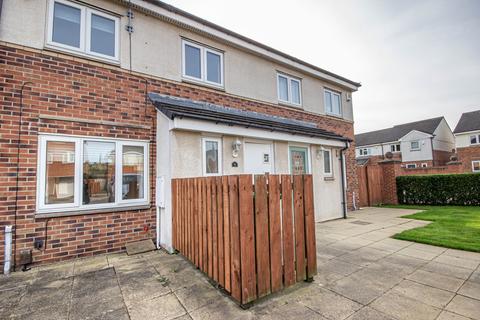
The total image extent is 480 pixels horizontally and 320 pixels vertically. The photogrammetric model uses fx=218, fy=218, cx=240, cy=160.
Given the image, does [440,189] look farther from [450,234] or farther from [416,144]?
[416,144]

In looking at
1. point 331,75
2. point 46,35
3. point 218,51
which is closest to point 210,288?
point 46,35

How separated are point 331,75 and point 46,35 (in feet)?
34.9

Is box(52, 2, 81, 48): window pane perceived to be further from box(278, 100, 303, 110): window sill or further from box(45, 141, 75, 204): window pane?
box(278, 100, 303, 110): window sill

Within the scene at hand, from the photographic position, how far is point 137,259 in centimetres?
455

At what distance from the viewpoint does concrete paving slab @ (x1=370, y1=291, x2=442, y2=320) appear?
2.41 meters

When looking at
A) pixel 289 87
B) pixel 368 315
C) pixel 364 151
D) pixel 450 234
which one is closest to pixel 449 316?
pixel 368 315

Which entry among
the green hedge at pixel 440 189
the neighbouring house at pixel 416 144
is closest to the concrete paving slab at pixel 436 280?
the green hedge at pixel 440 189

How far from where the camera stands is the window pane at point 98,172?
488 cm

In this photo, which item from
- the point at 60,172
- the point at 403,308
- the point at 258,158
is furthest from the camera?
the point at 258,158

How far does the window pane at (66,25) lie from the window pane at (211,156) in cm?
378

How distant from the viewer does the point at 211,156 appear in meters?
5.68

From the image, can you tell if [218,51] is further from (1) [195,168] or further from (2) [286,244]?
(2) [286,244]

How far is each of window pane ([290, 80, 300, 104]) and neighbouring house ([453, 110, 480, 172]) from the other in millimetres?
28243

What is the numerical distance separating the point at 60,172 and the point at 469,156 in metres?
37.3
